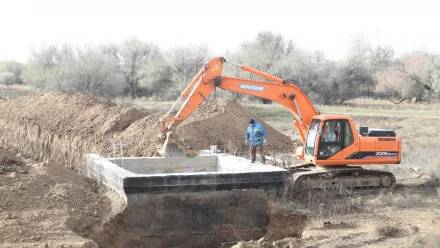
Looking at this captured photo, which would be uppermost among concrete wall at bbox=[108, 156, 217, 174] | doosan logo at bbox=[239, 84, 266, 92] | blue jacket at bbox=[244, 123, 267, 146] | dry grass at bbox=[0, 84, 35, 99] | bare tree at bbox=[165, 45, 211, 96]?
bare tree at bbox=[165, 45, 211, 96]

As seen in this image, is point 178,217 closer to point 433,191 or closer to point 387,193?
point 387,193

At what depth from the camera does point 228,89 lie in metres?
13.5

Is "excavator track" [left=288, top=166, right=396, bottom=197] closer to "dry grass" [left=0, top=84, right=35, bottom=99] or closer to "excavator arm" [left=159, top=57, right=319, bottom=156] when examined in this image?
"excavator arm" [left=159, top=57, right=319, bottom=156]

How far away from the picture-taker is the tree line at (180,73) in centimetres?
3666

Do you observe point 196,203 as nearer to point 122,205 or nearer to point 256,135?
point 122,205

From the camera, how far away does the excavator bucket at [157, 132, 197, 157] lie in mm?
12711

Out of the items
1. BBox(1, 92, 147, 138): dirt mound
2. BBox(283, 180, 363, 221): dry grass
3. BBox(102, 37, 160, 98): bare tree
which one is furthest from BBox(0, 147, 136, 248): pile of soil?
BBox(102, 37, 160, 98): bare tree

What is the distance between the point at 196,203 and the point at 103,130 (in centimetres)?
930

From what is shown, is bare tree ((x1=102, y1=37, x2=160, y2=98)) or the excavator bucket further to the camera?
bare tree ((x1=102, y1=37, x2=160, y2=98))

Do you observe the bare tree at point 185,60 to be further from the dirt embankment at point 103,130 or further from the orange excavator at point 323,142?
the orange excavator at point 323,142

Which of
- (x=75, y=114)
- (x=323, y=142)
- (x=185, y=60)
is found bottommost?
(x=323, y=142)

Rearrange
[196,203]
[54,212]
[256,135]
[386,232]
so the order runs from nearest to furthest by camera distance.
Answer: [54,212]
[386,232]
[196,203]
[256,135]

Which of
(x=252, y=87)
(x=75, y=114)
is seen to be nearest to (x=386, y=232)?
(x=252, y=87)

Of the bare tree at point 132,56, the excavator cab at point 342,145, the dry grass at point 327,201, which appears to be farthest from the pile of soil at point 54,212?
the bare tree at point 132,56
